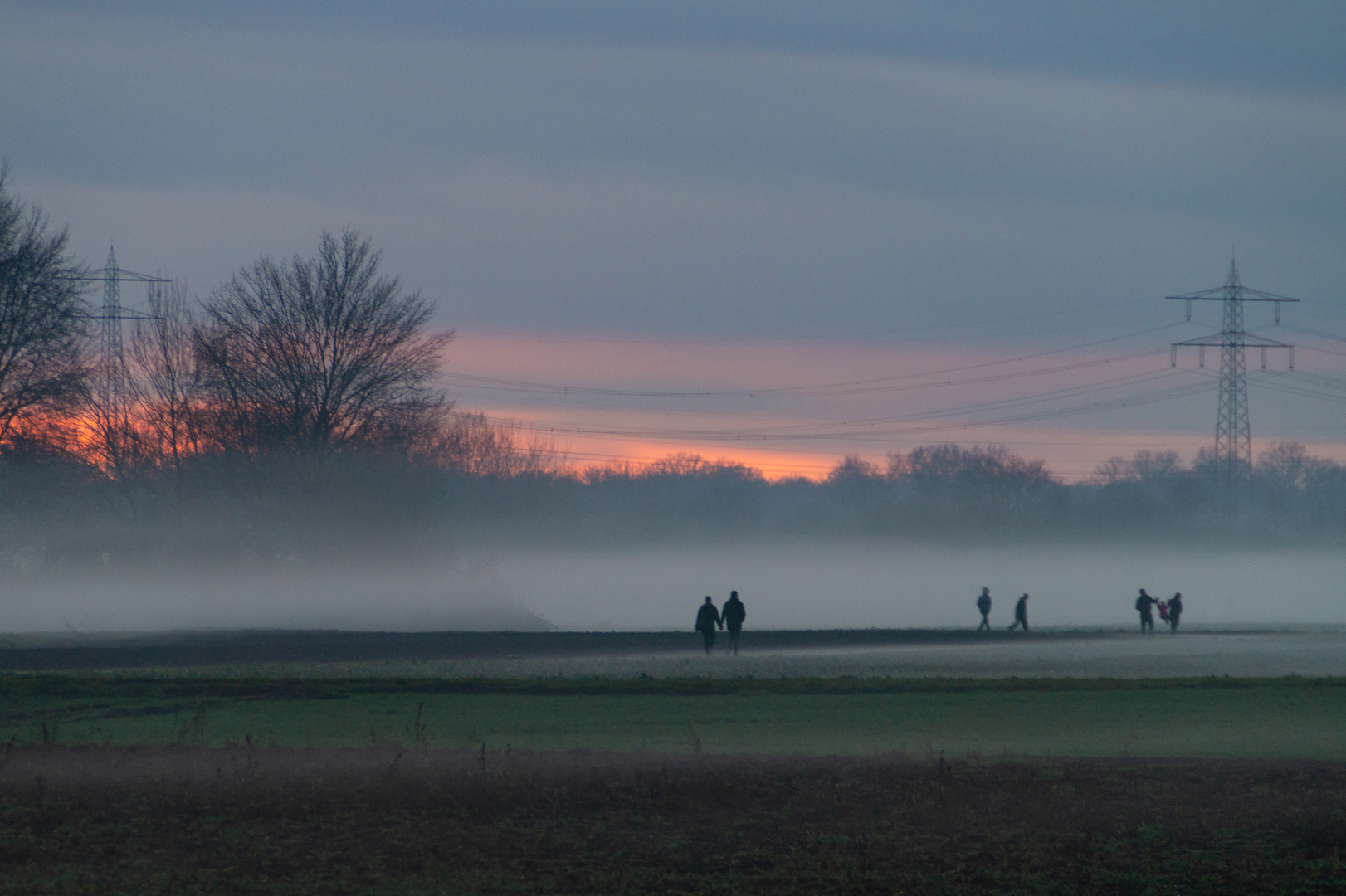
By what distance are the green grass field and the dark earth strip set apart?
6.04 metres

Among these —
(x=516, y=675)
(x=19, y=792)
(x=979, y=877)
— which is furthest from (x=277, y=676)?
(x=979, y=877)

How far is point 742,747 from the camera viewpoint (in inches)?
604

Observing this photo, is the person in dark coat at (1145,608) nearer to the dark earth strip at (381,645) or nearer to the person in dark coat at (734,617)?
the dark earth strip at (381,645)

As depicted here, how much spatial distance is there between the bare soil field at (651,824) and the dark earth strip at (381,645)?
14.8 meters

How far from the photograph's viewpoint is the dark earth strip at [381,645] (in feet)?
91.1

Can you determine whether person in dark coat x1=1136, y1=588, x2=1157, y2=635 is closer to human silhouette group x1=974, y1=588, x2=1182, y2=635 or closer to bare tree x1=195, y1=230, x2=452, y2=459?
human silhouette group x1=974, y1=588, x2=1182, y2=635

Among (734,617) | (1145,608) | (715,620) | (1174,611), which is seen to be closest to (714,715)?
(734,617)

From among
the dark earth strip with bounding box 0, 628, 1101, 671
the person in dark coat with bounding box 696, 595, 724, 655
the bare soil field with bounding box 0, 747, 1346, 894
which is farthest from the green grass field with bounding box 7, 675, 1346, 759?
the person in dark coat with bounding box 696, 595, 724, 655

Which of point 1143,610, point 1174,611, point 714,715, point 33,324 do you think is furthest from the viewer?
point 1174,611

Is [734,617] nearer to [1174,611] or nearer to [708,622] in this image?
[708,622]

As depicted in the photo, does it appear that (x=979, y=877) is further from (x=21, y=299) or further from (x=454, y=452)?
(x=454, y=452)

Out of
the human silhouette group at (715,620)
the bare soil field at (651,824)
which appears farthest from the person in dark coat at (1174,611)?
the bare soil field at (651,824)

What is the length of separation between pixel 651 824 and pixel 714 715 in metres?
7.65

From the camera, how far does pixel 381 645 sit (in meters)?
33.7
